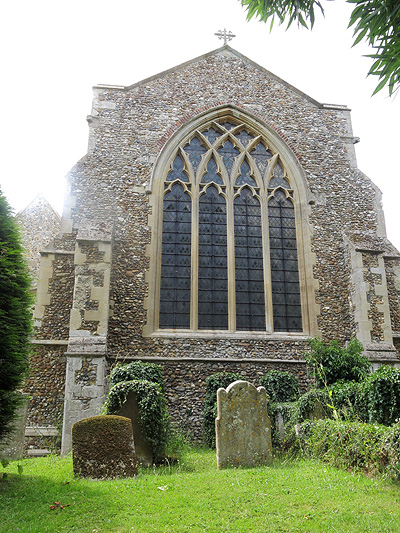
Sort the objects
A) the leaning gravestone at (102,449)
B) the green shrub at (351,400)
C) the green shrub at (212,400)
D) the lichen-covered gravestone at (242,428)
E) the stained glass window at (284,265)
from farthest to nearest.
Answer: the stained glass window at (284,265) → the green shrub at (212,400) → the green shrub at (351,400) → the lichen-covered gravestone at (242,428) → the leaning gravestone at (102,449)

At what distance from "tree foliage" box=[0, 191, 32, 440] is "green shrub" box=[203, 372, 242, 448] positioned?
15.2 feet

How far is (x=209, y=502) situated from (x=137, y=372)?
16.3ft

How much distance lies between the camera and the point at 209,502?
16.4 ft

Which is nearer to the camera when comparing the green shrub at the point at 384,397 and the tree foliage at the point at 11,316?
the tree foliage at the point at 11,316

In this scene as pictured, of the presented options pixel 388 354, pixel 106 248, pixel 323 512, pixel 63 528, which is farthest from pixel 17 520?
pixel 388 354

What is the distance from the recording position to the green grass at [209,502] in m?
4.40

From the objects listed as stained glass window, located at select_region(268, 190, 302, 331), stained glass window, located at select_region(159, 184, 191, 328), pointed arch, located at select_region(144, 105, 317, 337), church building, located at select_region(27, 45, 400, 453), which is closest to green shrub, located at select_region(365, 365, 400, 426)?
church building, located at select_region(27, 45, 400, 453)

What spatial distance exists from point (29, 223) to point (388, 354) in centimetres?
1139

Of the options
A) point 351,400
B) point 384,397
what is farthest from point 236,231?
point 384,397

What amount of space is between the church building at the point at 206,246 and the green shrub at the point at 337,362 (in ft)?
2.14

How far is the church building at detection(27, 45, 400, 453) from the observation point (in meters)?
10.6

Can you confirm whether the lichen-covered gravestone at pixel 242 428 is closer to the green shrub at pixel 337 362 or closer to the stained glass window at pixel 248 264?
the green shrub at pixel 337 362

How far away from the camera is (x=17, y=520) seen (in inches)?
184

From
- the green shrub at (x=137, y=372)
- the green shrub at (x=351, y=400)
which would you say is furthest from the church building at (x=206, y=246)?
the green shrub at (x=351, y=400)
